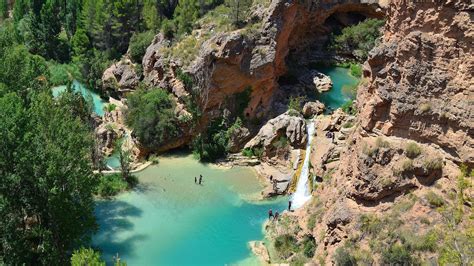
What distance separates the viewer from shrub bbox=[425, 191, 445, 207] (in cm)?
2756

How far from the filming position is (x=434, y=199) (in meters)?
27.7

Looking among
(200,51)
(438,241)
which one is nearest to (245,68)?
(200,51)

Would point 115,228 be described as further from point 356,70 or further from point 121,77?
point 356,70

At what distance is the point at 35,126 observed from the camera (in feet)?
107

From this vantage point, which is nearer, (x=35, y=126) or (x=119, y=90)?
(x=35, y=126)

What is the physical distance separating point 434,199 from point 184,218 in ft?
65.5

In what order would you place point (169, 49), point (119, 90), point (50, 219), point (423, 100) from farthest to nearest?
point (119, 90) < point (169, 49) < point (50, 219) < point (423, 100)

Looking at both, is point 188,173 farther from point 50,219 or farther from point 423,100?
point 423,100

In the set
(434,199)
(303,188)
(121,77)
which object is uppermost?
(434,199)

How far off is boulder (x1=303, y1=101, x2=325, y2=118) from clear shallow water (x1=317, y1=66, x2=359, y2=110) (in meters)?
2.65

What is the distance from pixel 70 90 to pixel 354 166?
3487 centimetres

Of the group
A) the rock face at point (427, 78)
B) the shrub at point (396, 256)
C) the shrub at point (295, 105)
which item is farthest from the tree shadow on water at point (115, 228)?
the rock face at point (427, 78)

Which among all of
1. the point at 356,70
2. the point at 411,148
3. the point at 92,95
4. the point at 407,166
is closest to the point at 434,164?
the point at 407,166

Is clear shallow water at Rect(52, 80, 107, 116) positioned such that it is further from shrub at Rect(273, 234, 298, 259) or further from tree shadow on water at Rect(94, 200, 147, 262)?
shrub at Rect(273, 234, 298, 259)
